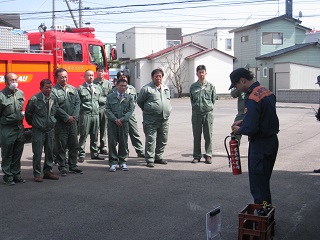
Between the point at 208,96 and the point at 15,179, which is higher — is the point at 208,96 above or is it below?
above

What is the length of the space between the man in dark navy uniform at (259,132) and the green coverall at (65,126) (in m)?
4.40

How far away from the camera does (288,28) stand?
1668 inches

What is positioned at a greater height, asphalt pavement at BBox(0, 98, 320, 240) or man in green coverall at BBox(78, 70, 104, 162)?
man in green coverall at BBox(78, 70, 104, 162)

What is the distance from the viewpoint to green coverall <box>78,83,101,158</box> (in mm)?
Answer: 10406

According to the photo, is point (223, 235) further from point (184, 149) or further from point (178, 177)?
point (184, 149)

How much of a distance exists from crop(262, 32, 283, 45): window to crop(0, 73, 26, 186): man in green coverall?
36138 mm

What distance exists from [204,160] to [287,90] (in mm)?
24072

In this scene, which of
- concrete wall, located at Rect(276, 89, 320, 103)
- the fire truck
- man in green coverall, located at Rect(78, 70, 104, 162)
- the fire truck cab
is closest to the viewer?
man in green coverall, located at Rect(78, 70, 104, 162)

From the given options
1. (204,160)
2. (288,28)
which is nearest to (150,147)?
(204,160)

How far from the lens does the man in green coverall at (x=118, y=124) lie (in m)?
9.29

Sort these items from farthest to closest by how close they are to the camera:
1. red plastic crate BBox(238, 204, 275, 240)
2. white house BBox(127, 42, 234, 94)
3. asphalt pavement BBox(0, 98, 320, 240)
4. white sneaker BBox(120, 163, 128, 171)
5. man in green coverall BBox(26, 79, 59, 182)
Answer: white house BBox(127, 42, 234, 94), white sneaker BBox(120, 163, 128, 171), man in green coverall BBox(26, 79, 59, 182), asphalt pavement BBox(0, 98, 320, 240), red plastic crate BBox(238, 204, 275, 240)

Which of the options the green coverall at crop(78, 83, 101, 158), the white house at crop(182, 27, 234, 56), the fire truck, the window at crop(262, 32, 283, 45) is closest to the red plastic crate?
the green coverall at crop(78, 83, 101, 158)

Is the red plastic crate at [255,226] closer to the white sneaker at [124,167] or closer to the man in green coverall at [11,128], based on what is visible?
the white sneaker at [124,167]

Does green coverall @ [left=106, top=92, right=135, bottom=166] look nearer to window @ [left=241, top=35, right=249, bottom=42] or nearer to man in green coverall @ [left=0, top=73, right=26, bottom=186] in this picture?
man in green coverall @ [left=0, top=73, right=26, bottom=186]
